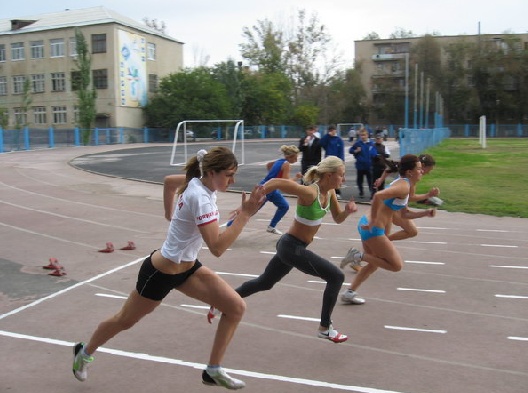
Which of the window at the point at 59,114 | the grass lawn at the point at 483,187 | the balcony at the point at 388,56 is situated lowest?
the grass lawn at the point at 483,187

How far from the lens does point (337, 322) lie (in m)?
5.89

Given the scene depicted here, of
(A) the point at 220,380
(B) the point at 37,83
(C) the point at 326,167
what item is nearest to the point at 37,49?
(B) the point at 37,83

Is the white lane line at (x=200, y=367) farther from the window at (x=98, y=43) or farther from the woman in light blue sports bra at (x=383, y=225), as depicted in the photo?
the window at (x=98, y=43)

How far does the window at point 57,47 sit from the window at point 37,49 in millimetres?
1275

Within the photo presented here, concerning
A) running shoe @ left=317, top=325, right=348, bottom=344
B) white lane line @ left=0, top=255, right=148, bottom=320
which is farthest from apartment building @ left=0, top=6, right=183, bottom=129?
running shoe @ left=317, top=325, right=348, bottom=344

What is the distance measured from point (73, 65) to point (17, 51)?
25.3 ft

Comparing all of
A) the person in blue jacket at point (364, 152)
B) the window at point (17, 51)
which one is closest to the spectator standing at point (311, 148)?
the person in blue jacket at point (364, 152)

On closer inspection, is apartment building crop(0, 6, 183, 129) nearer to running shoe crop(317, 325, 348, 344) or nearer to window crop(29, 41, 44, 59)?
window crop(29, 41, 44, 59)

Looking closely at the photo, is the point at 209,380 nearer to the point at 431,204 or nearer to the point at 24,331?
the point at 24,331

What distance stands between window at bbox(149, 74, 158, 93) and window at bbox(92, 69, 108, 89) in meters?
5.49

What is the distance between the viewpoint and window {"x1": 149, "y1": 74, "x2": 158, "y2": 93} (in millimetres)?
61500

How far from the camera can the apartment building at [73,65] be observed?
5684 centimetres

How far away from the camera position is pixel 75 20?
195 ft

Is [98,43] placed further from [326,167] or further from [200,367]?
[200,367]
